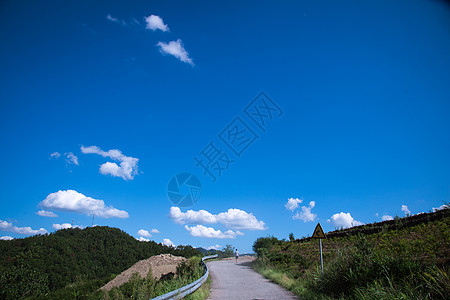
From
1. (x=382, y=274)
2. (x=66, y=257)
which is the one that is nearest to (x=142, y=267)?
(x=382, y=274)

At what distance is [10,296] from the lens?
56812mm

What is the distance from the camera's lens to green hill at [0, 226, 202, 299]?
62938 millimetres

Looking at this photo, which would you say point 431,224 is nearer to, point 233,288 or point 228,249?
point 233,288

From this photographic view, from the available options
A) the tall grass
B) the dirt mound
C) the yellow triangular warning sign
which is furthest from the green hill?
the tall grass

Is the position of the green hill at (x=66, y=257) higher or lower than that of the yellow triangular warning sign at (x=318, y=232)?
higher

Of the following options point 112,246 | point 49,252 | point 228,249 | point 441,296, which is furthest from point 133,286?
point 112,246

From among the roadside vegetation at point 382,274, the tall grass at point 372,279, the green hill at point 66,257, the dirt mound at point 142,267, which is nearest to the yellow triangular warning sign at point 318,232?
the roadside vegetation at point 382,274

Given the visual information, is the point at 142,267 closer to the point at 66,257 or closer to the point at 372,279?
the point at 372,279

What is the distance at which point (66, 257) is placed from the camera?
290 ft

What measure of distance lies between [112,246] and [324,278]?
394 feet

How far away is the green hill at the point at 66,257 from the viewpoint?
206 ft

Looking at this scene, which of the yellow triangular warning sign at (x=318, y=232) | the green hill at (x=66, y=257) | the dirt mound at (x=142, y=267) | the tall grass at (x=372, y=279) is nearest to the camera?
the tall grass at (x=372, y=279)

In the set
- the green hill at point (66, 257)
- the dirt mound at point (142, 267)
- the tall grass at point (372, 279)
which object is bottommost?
the tall grass at point (372, 279)

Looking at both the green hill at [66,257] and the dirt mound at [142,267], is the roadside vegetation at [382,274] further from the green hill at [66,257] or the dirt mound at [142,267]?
the green hill at [66,257]
